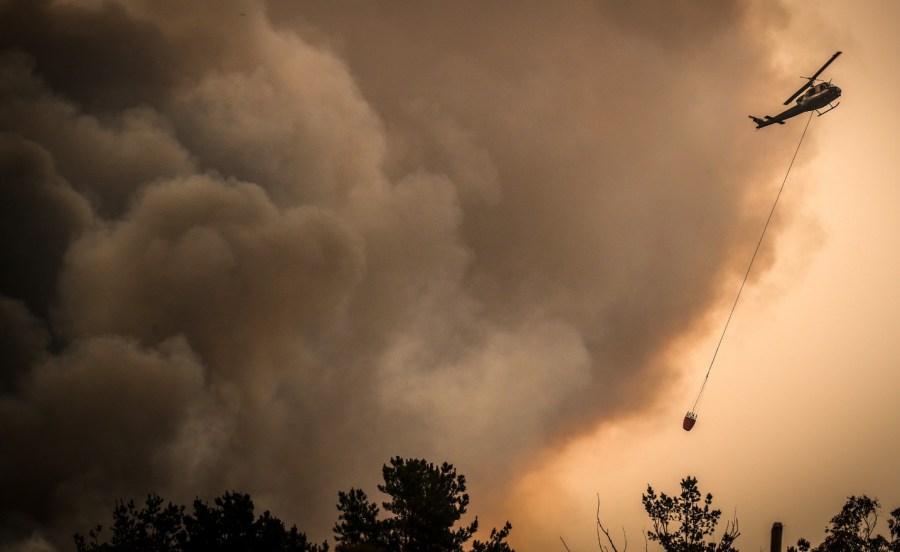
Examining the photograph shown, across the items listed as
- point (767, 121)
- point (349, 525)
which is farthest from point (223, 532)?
point (767, 121)

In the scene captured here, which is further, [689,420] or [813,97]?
[813,97]

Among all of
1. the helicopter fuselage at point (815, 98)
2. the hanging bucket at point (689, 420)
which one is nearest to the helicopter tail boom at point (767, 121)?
the helicopter fuselage at point (815, 98)

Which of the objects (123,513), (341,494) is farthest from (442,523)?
(123,513)

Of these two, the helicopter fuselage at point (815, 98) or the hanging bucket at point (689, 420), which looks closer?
the hanging bucket at point (689, 420)

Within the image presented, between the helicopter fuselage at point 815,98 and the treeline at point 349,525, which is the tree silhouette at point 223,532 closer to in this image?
the treeline at point 349,525

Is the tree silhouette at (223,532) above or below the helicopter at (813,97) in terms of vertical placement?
below

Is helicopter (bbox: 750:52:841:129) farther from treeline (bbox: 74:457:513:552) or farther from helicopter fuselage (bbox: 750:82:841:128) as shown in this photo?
treeline (bbox: 74:457:513:552)

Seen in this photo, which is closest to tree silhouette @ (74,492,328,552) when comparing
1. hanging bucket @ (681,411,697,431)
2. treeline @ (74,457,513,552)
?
treeline @ (74,457,513,552)

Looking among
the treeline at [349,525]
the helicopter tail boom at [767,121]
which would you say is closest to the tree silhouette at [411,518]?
the treeline at [349,525]

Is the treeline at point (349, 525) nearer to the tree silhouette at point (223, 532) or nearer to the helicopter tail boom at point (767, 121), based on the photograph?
the tree silhouette at point (223, 532)

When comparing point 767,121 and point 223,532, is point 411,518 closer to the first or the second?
point 223,532

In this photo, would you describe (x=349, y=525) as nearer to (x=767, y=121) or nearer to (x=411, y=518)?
(x=411, y=518)

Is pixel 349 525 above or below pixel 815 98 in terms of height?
below

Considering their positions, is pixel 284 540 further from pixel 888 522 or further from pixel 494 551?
pixel 888 522
